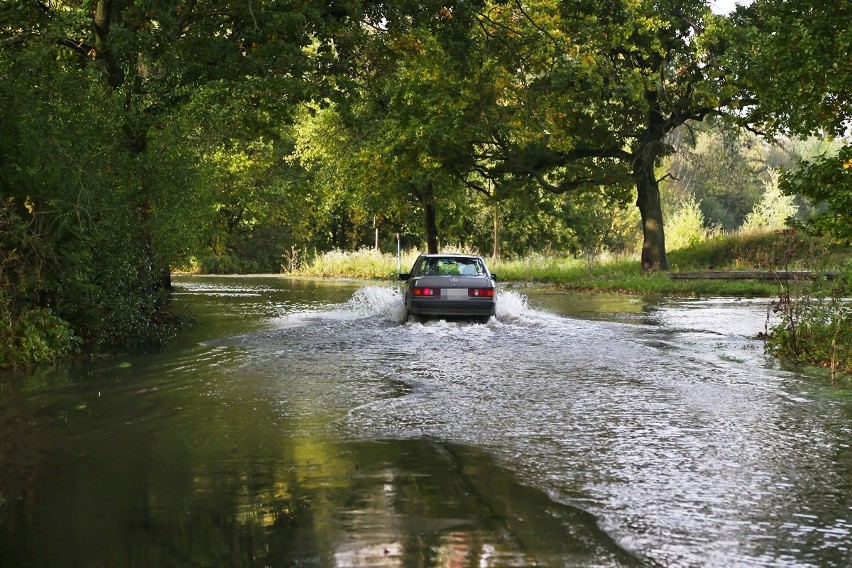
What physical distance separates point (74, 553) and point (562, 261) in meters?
42.8

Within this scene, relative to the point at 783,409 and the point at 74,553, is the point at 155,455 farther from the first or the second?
the point at 783,409

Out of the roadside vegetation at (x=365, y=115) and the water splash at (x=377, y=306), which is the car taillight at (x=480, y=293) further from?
the roadside vegetation at (x=365, y=115)

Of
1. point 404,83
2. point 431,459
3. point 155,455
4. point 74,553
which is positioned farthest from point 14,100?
point 404,83

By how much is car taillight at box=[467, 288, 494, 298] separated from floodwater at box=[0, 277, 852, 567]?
4119 millimetres

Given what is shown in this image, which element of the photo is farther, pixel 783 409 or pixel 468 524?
pixel 783 409

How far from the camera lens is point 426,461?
7.56 meters

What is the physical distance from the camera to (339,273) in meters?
52.3

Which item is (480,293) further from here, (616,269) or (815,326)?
(616,269)

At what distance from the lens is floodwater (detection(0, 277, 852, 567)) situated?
5.42 metres

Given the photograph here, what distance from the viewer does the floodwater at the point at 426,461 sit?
17.8ft

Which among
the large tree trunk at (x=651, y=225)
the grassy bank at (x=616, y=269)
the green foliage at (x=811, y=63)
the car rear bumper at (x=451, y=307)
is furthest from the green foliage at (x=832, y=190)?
the large tree trunk at (x=651, y=225)

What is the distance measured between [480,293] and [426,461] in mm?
11988

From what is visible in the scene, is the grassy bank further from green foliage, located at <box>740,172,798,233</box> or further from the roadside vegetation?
green foliage, located at <box>740,172,798,233</box>

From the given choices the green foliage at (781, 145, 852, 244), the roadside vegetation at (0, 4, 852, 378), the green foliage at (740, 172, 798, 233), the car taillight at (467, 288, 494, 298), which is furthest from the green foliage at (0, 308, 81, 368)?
the green foliage at (740, 172, 798, 233)
